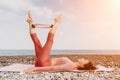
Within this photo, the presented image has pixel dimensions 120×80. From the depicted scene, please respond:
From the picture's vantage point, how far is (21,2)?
3.24 meters

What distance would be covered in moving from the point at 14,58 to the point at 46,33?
0.50 metres

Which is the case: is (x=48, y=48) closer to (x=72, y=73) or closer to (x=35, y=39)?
(x=35, y=39)

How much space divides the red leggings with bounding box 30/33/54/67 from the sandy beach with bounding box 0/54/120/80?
16cm

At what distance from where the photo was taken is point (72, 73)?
2.90m

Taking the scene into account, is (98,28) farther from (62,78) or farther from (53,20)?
(62,78)

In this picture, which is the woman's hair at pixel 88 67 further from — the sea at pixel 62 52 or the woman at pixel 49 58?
the sea at pixel 62 52

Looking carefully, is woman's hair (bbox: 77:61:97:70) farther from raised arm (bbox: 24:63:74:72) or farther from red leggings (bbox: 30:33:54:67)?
red leggings (bbox: 30:33:54:67)

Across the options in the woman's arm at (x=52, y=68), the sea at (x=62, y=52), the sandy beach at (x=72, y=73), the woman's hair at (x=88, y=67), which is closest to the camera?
the sandy beach at (x=72, y=73)

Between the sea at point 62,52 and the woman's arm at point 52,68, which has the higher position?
the sea at point 62,52

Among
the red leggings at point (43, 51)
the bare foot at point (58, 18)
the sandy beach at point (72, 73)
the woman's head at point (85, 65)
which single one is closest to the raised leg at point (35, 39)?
the red leggings at point (43, 51)

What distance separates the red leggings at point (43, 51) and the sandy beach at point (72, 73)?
16cm

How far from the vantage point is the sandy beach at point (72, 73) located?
2673 millimetres

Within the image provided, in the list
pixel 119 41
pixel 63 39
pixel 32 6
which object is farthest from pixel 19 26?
pixel 119 41

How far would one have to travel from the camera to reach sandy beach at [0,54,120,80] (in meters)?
2.67
